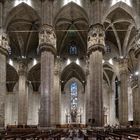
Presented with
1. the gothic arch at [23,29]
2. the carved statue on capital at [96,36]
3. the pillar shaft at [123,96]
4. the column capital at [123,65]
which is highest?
the gothic arch at [23,29]

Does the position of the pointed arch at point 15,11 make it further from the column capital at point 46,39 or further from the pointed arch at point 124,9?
the pointed arch at point 124,9

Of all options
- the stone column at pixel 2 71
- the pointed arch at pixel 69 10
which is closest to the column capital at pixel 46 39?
the pointed arch at pixel 69 10

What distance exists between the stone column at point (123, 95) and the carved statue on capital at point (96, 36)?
41.3 feet

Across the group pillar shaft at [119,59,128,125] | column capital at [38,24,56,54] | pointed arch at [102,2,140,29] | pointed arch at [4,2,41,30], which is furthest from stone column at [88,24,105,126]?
pillar shaft at [119,59,128,125]

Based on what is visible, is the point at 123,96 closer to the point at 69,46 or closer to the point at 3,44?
the point at 69,46

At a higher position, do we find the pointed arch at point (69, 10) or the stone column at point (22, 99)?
the pointed arch at point (69, 10)

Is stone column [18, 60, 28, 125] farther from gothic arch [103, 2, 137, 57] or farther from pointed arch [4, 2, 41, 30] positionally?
gothic arch [103, 2, 137, 57]

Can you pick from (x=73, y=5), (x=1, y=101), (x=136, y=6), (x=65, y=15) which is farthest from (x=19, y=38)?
(x=136, y=6)

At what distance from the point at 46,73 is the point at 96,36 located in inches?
241

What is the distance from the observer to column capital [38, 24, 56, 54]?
1153 inches

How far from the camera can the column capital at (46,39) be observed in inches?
1153

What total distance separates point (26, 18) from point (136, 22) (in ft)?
44.8

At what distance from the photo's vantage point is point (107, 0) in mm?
31344

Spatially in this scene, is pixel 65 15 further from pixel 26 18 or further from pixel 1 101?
pixel 1 101
